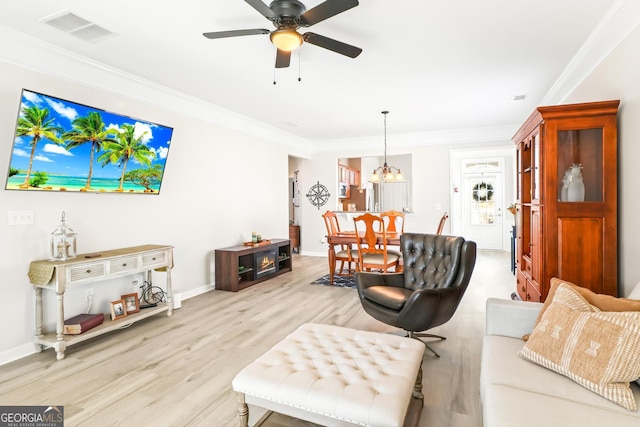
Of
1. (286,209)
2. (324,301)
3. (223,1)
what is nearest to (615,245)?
(324,301)

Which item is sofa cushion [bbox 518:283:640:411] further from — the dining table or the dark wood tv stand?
the dark wood tv stand

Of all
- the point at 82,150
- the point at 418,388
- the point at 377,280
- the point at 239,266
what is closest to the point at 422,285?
the point at 377,280

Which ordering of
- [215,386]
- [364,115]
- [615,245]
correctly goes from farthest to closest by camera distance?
[364,115] < [615,245] < [215,386]

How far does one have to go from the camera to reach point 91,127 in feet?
10.4

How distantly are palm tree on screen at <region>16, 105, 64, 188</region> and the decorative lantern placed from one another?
447 mm

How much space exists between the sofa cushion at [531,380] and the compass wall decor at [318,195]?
596cm

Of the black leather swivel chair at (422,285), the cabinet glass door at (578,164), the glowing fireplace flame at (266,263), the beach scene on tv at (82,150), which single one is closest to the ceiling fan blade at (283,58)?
the beach scene on tv at (82,150)

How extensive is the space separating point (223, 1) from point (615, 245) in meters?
3.30

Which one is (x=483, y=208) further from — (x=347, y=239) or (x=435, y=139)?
(x=347, y=239)

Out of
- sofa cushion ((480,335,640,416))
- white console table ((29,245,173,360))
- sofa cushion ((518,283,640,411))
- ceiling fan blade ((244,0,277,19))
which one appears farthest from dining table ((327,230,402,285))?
ceiling fan blade ((244,0,277,19))

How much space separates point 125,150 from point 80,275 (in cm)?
135

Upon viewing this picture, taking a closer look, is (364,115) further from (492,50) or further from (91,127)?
(91,127)

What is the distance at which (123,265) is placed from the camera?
3213 mm

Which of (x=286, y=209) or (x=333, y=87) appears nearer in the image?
(x=333, y=87)
